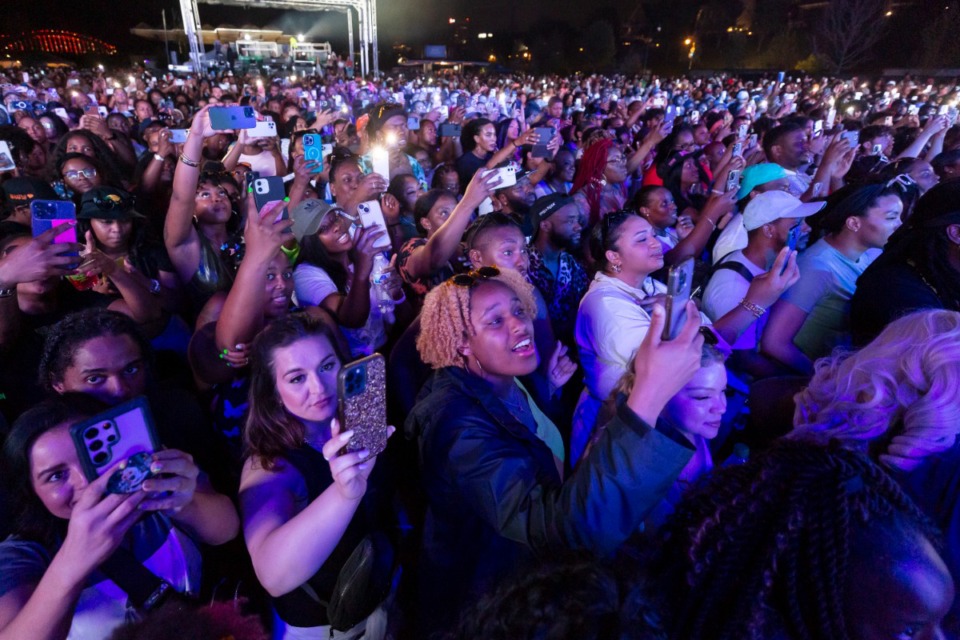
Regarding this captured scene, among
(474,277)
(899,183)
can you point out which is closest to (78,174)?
(474,277)

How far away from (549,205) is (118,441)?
3.01 meters

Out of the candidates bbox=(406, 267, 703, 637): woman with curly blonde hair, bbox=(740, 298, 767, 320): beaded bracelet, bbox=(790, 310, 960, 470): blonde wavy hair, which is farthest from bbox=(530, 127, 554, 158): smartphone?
bbox=(790, 310, 960, 470): blonde wavy hair

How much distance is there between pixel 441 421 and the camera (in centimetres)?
152

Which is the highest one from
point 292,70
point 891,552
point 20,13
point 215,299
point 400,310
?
point 20,13

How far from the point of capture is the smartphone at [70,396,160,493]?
41.1 inches

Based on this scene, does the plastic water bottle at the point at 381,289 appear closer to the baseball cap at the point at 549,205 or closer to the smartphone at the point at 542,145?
the baseball cap at the point at 549,205

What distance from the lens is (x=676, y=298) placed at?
113 centimetres

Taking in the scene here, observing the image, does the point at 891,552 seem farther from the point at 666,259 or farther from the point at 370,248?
the point at 666,259

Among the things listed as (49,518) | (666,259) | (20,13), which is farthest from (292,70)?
(20,13)

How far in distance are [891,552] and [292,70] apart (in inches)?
1117

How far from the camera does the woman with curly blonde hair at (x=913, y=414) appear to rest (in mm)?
1335

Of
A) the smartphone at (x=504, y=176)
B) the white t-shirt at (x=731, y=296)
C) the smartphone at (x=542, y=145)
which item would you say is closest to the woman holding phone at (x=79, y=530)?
the smartphone at (x=504, y=176)

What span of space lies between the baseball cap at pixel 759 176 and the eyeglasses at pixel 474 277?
3.14 metres

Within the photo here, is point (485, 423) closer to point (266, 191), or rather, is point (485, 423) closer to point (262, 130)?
point (266, 191)
